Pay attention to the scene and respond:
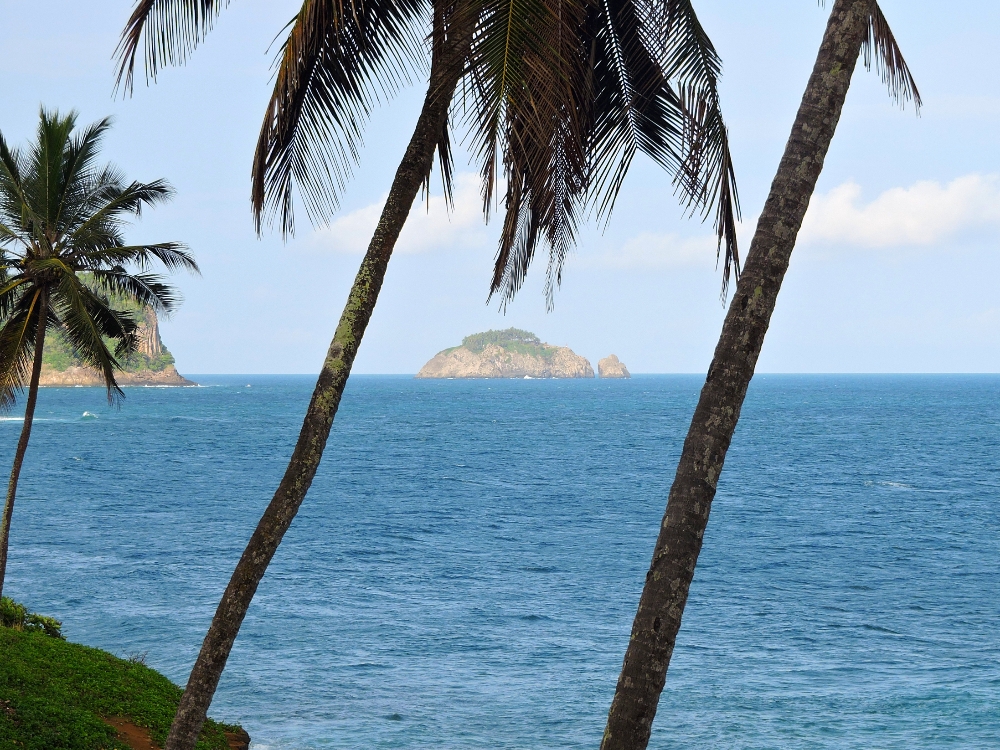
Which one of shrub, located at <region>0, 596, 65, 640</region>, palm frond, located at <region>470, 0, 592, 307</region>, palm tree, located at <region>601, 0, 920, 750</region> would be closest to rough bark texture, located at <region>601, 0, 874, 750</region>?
palm tree, located at <region>601, 0, 920, 750</region>

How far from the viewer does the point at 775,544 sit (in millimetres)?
46625

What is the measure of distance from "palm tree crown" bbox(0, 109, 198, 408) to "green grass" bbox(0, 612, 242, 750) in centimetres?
495

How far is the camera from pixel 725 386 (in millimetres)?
4961

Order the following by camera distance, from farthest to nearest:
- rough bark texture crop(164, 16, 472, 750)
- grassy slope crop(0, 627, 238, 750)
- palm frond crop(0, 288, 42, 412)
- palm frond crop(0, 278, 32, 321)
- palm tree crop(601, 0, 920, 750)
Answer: palm frond crop(0, 288, 42, 412) < palm frond crop(0, 278, 32, 321) < grassy slope crop(0, 627, 238, 750) < rough bark texture crop(164, 16, 472, 750) < palm tree crop(601, 0, 920, 750)

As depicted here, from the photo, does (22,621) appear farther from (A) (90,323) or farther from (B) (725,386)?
(B) (725,386)

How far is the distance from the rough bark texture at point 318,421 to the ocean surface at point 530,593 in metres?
13.5

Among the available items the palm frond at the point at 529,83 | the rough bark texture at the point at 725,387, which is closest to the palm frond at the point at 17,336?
the palm frond at the point at 529,83

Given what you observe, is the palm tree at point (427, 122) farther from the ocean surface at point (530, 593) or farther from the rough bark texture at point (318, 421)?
the ocean surface at point (530, 593)

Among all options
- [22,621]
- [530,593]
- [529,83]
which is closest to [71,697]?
[22,621]

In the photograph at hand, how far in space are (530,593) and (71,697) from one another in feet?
77.8

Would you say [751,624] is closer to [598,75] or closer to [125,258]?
[125,258]

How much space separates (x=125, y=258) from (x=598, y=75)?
1229 centimetres

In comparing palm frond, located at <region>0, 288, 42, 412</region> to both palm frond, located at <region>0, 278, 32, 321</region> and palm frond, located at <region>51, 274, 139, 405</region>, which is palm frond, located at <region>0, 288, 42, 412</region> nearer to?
palm frond, located at <region>0, 278, 32, 321</region>

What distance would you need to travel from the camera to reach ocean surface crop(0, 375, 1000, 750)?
22797mm
